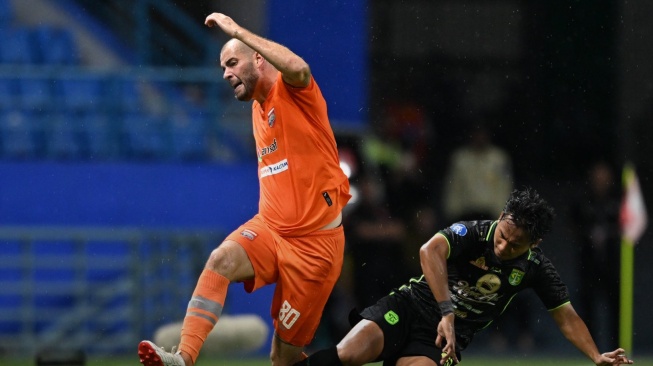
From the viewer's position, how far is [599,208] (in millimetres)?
13312

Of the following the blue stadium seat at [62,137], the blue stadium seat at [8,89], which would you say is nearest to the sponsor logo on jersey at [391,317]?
the blue stadium seat at [62,137]

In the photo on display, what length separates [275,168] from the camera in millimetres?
7645

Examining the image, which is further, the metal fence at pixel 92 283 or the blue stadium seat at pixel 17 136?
the blue stadium seat at pixel 17 136

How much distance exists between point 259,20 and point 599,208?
433cm

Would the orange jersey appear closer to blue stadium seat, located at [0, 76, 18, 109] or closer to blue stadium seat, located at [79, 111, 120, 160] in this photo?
blue stadium seat, located at [79, 111, 120, 160]

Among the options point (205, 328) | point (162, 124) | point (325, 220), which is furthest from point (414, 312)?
point (162, 124)

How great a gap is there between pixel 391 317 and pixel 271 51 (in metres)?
1.89

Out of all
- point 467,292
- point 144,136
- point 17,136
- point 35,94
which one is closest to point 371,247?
point 144,136

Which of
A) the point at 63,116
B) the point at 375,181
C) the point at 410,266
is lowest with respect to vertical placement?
the point at 410,266

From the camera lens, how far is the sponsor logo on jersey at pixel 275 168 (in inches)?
299

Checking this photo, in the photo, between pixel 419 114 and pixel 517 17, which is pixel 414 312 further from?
pixel 517 17

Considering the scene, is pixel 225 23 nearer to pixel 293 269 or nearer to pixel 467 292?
pixel 293 269

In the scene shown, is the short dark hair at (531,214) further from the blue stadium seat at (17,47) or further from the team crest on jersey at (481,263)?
the blue stadium seat at (17,47)

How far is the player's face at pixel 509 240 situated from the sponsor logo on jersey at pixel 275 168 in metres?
1.29
